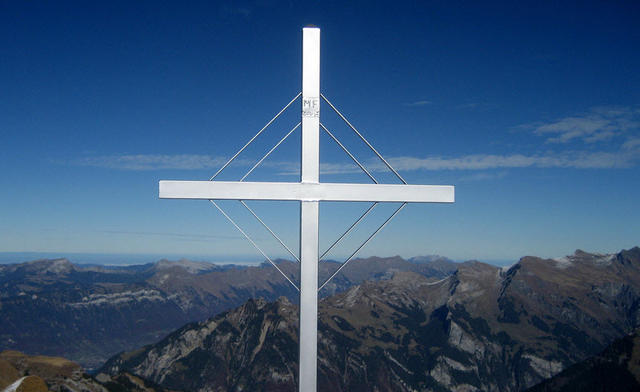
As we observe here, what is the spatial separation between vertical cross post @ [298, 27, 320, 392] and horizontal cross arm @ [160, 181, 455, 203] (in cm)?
18

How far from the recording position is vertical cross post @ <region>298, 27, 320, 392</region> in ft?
25.2

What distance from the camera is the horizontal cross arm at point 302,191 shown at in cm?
760

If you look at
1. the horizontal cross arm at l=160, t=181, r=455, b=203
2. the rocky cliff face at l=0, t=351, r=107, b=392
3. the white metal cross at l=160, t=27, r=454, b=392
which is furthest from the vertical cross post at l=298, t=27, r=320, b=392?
the rocky cliff face at l=0, t=351, r=107, b=392

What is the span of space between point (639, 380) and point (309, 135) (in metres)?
236

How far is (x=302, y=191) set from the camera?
7746 millimetres

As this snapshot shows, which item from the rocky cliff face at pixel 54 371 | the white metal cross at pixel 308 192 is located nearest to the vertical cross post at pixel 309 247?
the white metal cross at pixel 308 192

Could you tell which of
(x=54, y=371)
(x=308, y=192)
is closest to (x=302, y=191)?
(x=308, y=192)

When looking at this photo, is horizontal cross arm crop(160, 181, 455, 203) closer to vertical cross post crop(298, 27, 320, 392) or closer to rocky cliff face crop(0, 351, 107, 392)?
vertical cross post crop(298, 27, 320, 392)

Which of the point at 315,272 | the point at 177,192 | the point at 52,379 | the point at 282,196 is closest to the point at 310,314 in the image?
the point at 315,272

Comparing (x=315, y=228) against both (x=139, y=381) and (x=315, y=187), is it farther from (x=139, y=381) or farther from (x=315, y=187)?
(x=139, y=381)

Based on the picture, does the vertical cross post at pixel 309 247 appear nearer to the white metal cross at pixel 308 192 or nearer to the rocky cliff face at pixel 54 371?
the white metal cross at pixel 308 192

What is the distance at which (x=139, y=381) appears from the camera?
562 feet

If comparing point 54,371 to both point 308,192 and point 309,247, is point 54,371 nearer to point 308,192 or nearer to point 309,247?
point 309,247

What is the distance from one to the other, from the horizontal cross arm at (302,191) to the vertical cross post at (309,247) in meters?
0.18
